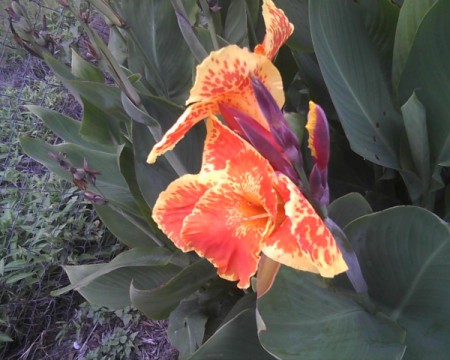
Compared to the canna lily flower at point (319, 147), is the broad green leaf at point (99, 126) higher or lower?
lower

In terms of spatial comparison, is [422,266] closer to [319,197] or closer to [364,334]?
[364,334]

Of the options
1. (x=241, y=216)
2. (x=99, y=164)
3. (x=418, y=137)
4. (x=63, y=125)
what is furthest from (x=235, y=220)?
(x=63, y=125)

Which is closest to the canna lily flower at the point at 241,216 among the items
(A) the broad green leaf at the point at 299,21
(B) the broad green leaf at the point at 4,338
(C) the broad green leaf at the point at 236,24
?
(A) the broad green leaf at the point at 299,21

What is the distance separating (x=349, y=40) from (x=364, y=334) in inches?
17.9

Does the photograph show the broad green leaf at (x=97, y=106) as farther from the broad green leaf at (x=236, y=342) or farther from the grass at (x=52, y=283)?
the grass at (x=52, y=283)

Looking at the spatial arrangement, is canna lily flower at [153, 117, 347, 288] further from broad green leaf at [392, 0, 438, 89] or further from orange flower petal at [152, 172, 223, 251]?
broad green leaf at [392, 0, 438, 89]

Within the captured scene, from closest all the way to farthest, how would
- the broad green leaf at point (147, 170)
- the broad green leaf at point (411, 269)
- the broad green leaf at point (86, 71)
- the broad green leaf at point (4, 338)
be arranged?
the broad green leaf at point (411, 269) → the broad green leaf at point (147, 170) → the broad green leaf at point (86, 71) → the broad green leaf at point (4, 338)

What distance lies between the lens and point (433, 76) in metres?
0.80

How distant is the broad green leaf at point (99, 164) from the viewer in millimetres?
1110

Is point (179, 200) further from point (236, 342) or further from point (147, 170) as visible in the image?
point (147, 170)

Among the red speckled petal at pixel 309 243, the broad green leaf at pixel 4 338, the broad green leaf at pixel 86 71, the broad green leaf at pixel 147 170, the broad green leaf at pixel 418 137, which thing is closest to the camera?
the red speckled petal at pixel 309 243

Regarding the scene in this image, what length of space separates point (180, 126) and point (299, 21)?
2.02 ft

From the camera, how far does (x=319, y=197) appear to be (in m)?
0.50

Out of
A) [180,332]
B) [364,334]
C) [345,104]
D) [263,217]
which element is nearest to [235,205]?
[263,217]
